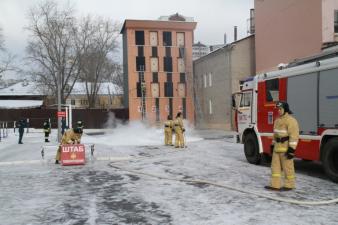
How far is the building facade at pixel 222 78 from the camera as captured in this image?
3900cm

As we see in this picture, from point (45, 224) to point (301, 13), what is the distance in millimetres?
26138

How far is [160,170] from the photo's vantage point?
12.9 m

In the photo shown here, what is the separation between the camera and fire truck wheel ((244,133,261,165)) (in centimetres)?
1377

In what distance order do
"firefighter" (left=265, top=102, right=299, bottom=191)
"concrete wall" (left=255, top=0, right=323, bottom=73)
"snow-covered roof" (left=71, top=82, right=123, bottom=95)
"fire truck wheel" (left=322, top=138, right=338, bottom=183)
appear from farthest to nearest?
"snow-covered roof" (left=71, top=82, right=123, bottom=95)
"concrete wall" (left=255, top=0, right=323, bottom=73)
"fire truck wheel" (left=322, top=138, right=338, bottom=183)
"firefighter" (left=265, top=102, right=299, bottom=191)

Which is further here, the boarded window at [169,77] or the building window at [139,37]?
the boarded window at [169,77]

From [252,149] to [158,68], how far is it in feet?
123

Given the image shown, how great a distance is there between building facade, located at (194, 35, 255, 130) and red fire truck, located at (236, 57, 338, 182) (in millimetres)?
24616

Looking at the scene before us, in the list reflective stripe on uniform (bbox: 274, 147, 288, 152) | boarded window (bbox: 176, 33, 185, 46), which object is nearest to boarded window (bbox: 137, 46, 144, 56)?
boarded window (bbox: 176, 33, 185, 46)

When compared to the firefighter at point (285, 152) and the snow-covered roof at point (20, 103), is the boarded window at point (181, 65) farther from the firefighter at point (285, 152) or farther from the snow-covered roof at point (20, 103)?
the firefighter at point (285, 152)

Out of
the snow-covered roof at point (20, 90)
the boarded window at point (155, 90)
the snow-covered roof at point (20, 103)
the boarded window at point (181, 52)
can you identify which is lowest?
the snow-covered roof at point (20, 103)

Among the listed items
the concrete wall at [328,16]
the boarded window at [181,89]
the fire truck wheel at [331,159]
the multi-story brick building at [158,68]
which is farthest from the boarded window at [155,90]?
the fire truck wheel at [331,159]

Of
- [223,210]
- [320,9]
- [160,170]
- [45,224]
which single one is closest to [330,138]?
[223,210]

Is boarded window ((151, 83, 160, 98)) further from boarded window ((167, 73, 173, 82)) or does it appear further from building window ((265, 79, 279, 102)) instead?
building window ((265, 79, 279, 102))

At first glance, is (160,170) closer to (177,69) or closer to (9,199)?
(9,199)
